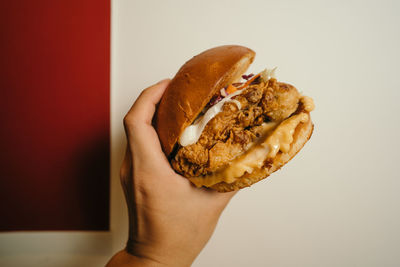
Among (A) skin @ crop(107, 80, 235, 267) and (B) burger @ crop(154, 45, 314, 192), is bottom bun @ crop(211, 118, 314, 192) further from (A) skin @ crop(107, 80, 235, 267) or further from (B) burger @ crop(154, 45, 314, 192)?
(A) skin @ crop(107, 80, 235, 267)

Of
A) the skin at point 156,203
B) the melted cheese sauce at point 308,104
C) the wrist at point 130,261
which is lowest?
the wrist at point 130,261

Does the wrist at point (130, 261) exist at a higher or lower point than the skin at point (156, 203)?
lower

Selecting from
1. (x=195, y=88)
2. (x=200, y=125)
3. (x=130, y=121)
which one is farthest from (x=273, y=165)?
(x=130, y=121)
